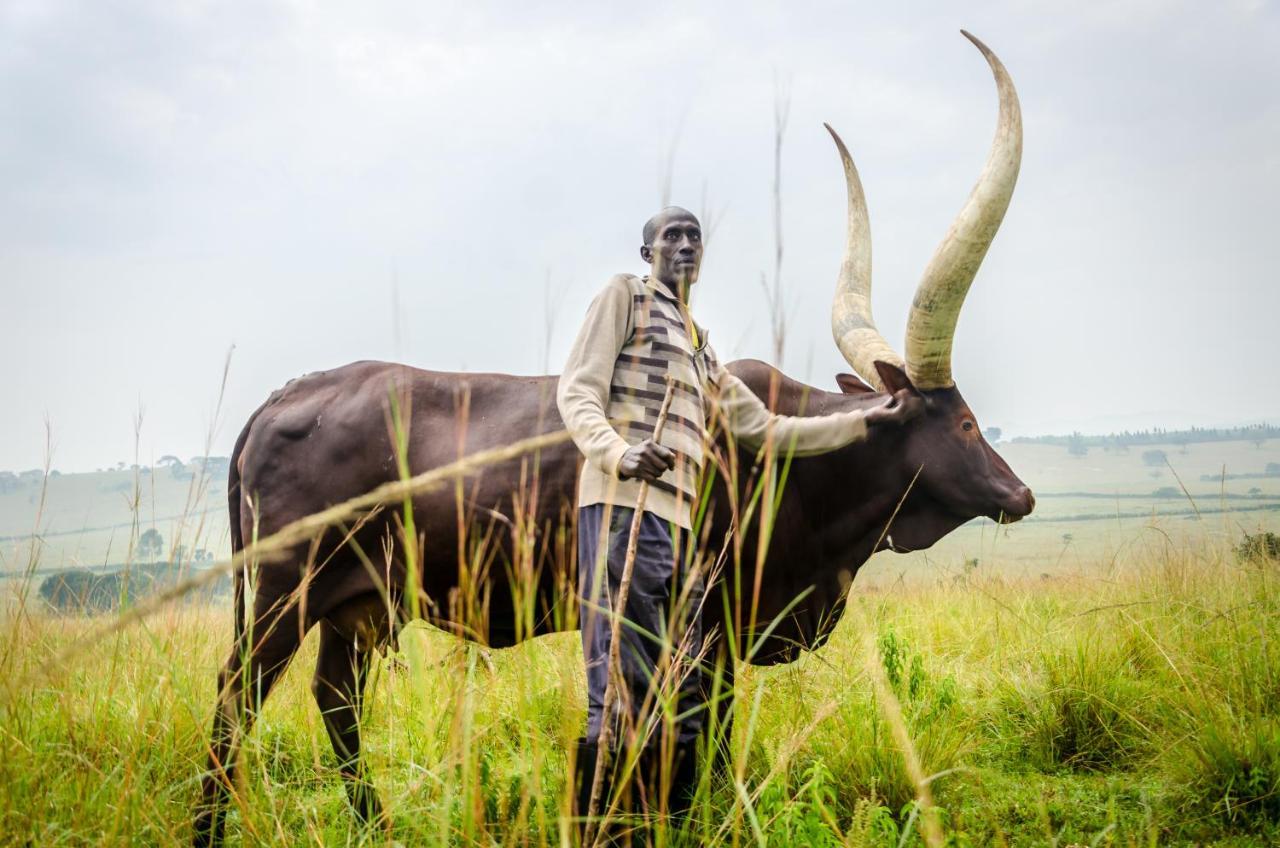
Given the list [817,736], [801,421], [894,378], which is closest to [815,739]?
[817,736]

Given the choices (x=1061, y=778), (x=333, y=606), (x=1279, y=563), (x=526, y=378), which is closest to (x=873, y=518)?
(x=1061, y=778)

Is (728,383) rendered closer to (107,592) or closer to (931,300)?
(931,300)

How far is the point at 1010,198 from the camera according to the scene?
327cm

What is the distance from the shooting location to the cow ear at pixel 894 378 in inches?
138

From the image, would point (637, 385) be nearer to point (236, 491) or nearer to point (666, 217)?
point (666, 217)

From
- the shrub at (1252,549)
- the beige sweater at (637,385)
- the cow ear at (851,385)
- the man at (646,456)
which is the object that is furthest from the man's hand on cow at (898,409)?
the shrub at (1252,549)

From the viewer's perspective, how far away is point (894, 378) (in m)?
3.55

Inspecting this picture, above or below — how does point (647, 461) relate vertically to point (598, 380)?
below

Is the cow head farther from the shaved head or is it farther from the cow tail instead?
the cow tail

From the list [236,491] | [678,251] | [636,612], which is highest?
[678,251]

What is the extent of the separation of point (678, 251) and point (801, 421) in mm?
811

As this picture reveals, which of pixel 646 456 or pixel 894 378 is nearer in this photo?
pixel 646 456

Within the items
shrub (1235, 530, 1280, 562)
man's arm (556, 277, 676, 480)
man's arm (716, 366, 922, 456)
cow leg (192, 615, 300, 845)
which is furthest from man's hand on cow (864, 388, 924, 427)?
shrub (1235, 530, 1280, 562)

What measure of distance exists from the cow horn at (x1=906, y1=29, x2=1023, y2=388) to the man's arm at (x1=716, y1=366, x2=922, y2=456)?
0.18 metres
